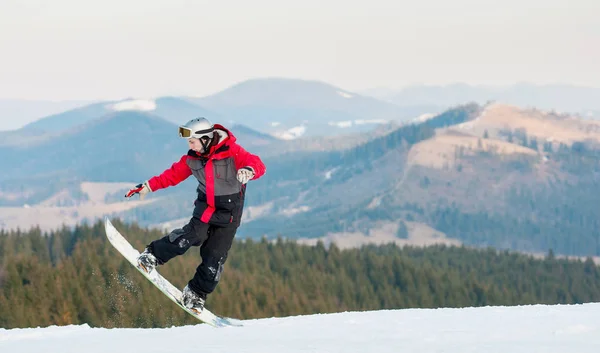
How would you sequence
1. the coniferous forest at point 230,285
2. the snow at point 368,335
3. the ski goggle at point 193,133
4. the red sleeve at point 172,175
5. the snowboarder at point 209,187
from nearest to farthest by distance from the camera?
the snow at point 368,335 → the ski goggle at point 193,133 → the snowboarder at point 209,187 → the red sleeve at point 172,175 → the coniferous forest at point 230,285

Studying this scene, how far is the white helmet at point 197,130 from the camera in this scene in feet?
54.4

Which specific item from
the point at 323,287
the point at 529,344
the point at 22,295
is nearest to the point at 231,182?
the point at 529,344

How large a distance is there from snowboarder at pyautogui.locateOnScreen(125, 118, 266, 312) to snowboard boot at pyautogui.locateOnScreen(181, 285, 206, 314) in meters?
0.79

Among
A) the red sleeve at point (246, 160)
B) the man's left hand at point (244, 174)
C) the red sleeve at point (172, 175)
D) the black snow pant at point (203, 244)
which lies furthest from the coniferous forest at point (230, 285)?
the man's left hand at point (244, 174)

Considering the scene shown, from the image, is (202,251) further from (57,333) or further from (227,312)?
(227,312)

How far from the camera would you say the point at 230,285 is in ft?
344

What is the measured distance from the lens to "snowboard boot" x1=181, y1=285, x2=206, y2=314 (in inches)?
730

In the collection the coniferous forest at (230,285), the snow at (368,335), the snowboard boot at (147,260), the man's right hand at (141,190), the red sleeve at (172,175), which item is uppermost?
the red sleeve at (172,175)

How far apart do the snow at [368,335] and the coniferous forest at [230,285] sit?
65.6ft

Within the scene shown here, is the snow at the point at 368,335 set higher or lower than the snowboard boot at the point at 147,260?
lower

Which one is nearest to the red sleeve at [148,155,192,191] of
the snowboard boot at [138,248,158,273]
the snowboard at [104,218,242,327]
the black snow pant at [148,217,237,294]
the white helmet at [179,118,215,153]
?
the white helmet at [179,118,215,153]

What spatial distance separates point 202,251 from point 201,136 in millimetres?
2646

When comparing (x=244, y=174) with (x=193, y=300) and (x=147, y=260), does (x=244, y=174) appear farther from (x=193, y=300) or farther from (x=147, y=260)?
(x=193, y=300)

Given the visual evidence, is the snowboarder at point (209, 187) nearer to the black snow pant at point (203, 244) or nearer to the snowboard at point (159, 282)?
the black snow pant at point (203, 244)
